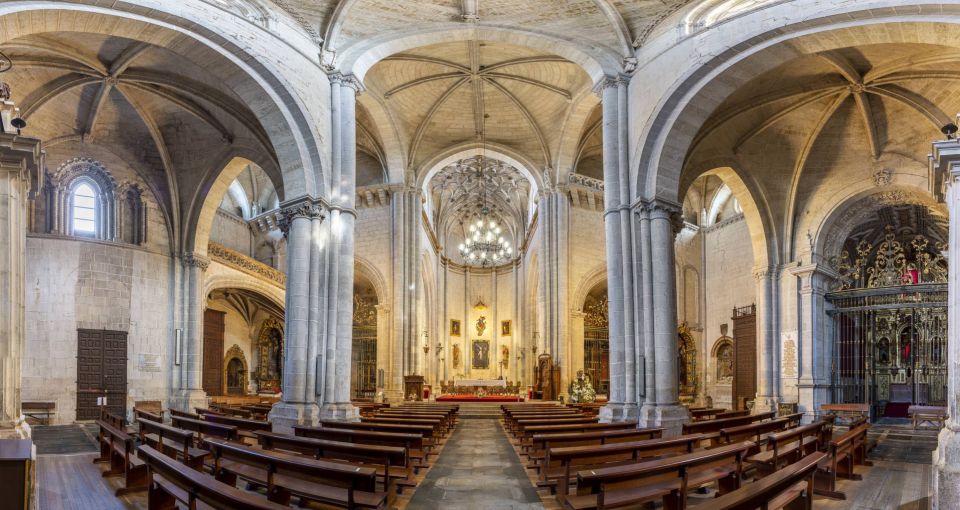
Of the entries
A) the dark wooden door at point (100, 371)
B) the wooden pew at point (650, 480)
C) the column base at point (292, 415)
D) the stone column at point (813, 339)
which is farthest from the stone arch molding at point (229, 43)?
the stone column at point (813, 339)

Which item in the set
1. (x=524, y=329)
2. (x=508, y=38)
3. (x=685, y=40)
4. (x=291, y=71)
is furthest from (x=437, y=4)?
(x=524, y=329)

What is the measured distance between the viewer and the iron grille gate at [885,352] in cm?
1834

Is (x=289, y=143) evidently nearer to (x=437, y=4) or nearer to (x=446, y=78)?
(x=437, y=4)

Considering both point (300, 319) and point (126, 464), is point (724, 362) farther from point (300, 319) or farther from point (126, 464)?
point (126, 464)

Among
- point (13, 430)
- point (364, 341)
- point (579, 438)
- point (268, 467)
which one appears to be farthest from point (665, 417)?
point (364, 341)

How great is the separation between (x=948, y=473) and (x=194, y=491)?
7596 mm

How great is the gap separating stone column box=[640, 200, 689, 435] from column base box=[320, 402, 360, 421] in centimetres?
603

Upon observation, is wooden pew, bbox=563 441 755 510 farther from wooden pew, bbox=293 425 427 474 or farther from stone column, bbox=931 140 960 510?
wooden pew, bbox=293 425 427 474

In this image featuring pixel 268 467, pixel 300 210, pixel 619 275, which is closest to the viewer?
pixel 268 467

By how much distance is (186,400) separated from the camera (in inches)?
789

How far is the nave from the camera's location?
19.9 ft

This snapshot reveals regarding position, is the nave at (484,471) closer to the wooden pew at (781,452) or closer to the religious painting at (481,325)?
the wooden pew at (781,452)

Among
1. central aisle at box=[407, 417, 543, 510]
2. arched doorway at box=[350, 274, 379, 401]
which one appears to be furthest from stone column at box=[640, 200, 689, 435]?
arched doorway at box=[350, 274, 379, 401]

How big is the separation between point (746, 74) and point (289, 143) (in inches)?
385
